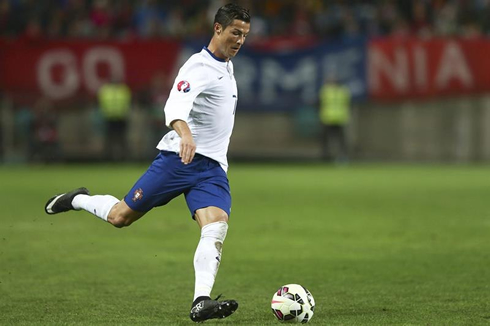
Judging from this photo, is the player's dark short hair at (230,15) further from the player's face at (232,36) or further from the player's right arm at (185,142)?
the player's right arm at (185,142)

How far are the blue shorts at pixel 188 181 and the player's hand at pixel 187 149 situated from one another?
19.1 inches

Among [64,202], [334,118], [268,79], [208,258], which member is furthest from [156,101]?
[208,258]

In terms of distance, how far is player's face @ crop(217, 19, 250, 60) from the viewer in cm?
645

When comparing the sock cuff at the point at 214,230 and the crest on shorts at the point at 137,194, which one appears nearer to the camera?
the sock cuff at the point at 214,230

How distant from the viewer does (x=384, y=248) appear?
32.7 ft

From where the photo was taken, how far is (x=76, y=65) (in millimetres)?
22969

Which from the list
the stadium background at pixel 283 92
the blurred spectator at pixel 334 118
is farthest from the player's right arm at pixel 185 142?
the blurred spectator at pixel 334 118

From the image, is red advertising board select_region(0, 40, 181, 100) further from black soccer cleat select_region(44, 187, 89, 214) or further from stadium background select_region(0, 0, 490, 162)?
black soccer cleat select_region(44, 187, 89, 214)

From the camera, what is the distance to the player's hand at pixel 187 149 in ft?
19.7

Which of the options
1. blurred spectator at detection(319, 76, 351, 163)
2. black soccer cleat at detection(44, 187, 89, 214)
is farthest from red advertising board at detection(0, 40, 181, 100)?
black soccer cleat at detection(44, 187, 89, 214)

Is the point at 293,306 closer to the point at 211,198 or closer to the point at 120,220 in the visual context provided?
the point at 211,198

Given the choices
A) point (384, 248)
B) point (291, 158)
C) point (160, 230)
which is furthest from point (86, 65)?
point (384, 248)

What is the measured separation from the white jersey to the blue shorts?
0.22 ft

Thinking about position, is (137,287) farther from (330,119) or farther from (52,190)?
(330,119)
